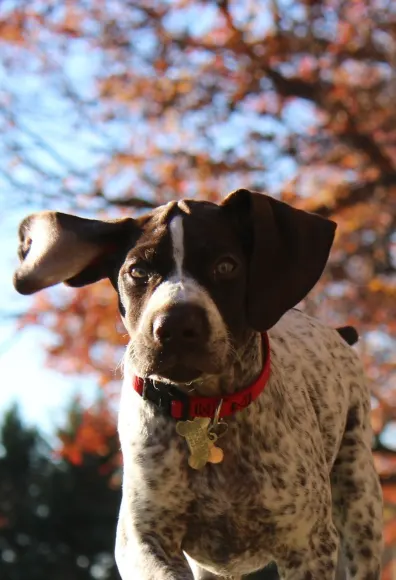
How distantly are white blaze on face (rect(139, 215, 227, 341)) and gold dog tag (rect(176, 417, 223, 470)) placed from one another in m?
0.38

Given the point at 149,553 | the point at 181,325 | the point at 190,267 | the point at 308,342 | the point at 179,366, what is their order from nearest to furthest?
the point at 181,325 < the point at 179,366 < the point at 190,267 < the point at 149,553 < the point at 308,342

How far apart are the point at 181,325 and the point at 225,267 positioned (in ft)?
1.21

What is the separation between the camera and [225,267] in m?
3.30

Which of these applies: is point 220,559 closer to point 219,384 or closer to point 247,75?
point 219,384

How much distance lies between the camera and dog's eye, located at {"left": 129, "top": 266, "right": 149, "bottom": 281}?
329 centimetres

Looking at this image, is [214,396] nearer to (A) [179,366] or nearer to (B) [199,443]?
(B) [199,443]

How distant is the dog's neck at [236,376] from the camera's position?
3.47 m

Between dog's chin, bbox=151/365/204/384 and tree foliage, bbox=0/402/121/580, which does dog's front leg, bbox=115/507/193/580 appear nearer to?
dog's chin, bbox=151/365/204/384

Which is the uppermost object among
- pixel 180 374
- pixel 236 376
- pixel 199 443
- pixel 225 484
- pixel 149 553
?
pixel 180 374

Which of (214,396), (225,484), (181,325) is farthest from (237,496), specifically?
(181,325)

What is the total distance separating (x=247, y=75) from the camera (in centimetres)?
1130

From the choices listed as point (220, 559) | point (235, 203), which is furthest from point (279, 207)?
point (220, 559)

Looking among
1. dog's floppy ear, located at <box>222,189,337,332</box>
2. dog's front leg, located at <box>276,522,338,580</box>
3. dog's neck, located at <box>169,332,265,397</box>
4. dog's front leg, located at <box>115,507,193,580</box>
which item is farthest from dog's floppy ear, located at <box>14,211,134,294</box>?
dog's front leg, located at <box>276,522,338,580</box>

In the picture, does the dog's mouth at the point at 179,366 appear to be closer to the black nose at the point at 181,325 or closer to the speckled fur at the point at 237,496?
the black nose at the point at 181,325
